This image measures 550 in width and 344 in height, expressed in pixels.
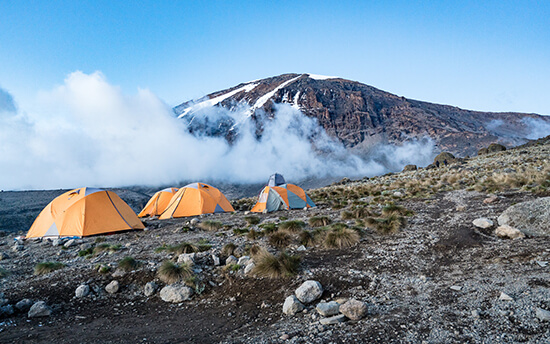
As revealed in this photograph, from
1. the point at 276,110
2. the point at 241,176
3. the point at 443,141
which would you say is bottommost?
the point at 241,176

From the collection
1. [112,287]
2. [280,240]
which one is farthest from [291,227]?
[112,287]

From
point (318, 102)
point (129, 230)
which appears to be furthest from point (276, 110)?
point (129, 230)

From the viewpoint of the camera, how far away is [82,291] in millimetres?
6086

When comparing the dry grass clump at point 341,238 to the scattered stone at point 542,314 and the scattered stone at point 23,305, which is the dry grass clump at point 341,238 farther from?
the scattered stone at point 23,305

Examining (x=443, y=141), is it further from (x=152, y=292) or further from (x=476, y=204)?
(x=152, y=292)

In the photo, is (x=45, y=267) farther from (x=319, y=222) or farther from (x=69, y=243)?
(x=319, y=222)

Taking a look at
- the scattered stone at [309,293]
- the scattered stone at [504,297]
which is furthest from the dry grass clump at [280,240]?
the scattered stone at [504,297]

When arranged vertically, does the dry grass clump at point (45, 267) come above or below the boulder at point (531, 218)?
below

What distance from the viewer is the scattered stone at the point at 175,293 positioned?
5741mm

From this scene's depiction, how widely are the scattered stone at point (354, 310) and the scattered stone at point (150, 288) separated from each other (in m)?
4.02

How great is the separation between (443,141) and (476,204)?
127136mm

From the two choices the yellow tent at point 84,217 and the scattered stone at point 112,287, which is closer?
the scattered stone at point 112,287

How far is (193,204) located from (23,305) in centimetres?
1338

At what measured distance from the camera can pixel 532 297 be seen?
4094mm
